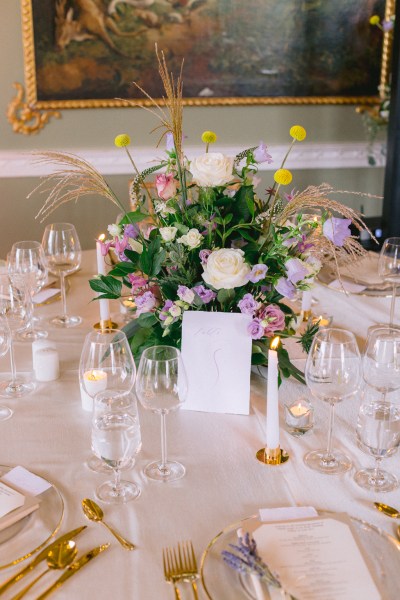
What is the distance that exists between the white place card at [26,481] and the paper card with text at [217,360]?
1.27ft

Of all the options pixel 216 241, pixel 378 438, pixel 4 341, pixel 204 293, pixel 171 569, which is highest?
pixel 216 241

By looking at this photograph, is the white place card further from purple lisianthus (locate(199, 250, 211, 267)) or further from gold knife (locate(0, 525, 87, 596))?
purple lisianthus (locate(199, 250, 211, 267))

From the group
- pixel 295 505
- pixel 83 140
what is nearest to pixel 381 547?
pixel 295 505

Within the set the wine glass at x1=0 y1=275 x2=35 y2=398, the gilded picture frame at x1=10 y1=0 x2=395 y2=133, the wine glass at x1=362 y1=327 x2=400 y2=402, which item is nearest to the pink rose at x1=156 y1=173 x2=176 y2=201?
Result: the wine glass at x1=0 y1=275 x2=35 y2=398

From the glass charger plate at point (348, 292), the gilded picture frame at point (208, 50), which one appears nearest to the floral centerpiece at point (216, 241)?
the glass charger plate at point (348, 292)

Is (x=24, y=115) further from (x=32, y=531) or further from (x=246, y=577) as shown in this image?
(x=246, y=577)

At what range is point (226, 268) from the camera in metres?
1.46

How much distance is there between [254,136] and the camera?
415 centimetres

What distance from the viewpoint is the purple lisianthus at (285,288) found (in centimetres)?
149

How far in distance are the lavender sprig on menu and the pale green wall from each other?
127 inches

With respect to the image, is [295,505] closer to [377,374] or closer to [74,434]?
[377,374]

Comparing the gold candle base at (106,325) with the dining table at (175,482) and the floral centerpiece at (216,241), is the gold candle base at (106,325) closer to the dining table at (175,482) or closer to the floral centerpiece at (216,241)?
the dining table at (175,482)

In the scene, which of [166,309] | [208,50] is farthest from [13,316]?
[208,50]

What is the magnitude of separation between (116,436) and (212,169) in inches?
23.4
